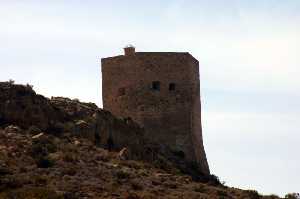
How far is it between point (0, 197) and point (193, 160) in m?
16.5

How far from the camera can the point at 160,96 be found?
4009 cm

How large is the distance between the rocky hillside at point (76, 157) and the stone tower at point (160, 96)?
132 inches

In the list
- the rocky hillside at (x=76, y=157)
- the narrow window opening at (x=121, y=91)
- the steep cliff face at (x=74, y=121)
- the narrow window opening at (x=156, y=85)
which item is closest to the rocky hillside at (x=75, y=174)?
the rocky hillside at (x=76, y=157)

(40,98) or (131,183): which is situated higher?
(40,98)

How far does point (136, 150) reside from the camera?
34.8m

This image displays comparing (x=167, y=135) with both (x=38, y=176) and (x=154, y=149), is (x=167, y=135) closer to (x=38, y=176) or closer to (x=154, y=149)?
(x=154, y=149)

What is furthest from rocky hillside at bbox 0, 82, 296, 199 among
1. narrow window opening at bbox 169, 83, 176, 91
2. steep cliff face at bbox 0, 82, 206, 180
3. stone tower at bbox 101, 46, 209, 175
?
narrow window opening at bbox 169, 83, 176, 91

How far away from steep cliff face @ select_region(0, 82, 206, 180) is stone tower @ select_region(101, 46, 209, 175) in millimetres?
2613

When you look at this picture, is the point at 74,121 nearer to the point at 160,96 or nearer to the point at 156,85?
the point at 160,96

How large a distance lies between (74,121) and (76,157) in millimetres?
4107

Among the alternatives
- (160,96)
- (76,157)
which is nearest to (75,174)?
(76,157)

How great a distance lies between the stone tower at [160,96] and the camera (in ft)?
131

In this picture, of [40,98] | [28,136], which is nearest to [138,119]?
[40,98]

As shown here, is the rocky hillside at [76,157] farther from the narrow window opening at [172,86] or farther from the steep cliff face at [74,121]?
the narrow window opening at [172,86]
